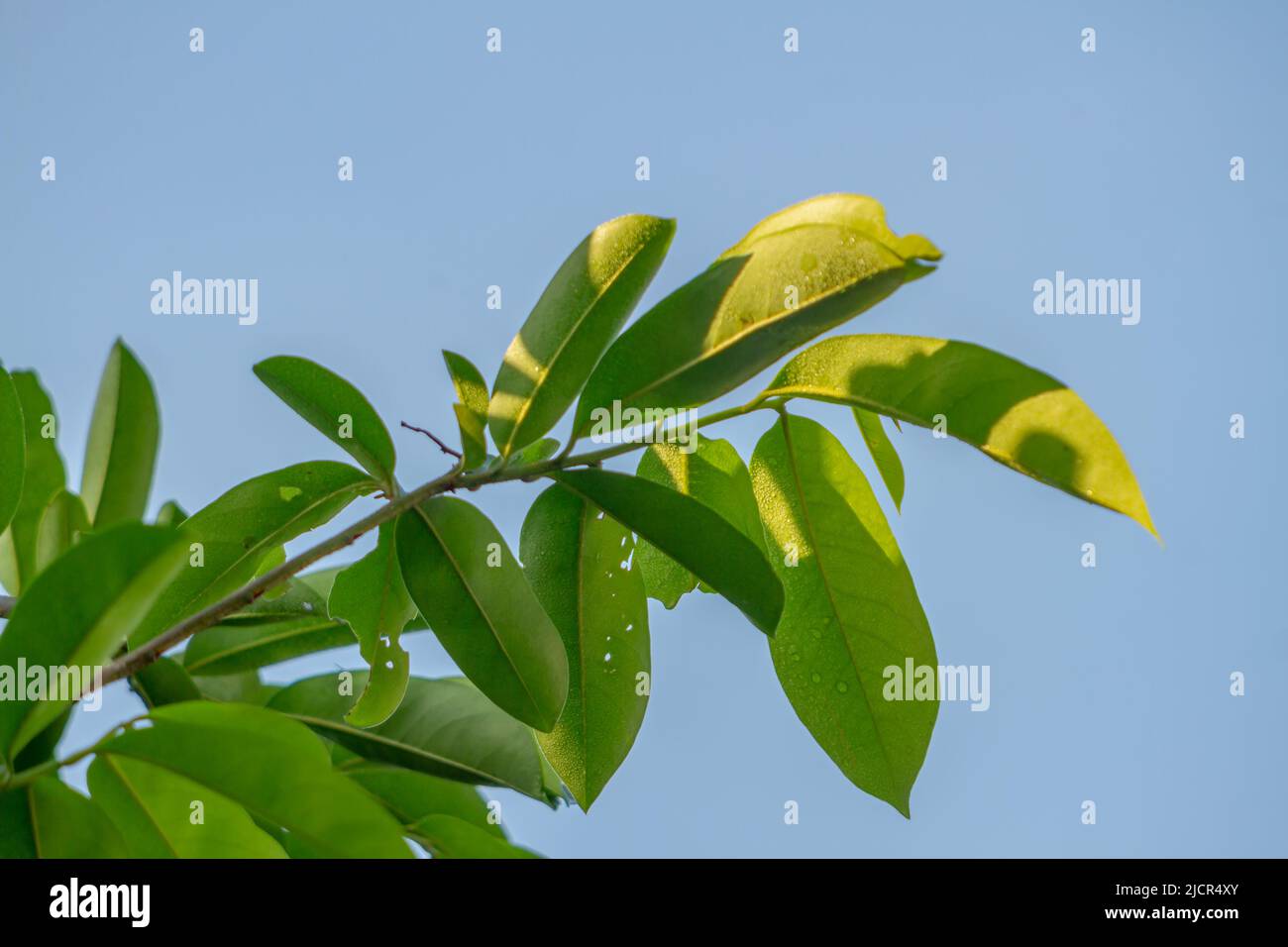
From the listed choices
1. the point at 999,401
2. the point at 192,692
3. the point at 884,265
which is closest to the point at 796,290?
the point at 884,265

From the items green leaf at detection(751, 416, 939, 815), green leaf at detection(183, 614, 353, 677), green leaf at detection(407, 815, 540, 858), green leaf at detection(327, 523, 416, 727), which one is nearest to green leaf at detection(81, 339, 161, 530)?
green leaf at detection(183, 614, 353, 677)

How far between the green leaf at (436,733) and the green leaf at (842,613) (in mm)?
342

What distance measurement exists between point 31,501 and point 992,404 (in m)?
1.09

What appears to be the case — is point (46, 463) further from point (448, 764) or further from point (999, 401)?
point (999, 401)

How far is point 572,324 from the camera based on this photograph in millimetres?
872

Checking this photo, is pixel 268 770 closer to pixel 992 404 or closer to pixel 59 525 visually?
pixel 992 404

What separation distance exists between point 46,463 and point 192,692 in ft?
1.41

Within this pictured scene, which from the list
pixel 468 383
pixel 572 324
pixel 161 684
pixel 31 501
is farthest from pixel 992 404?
pixel 31 501

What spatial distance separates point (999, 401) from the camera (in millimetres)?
774

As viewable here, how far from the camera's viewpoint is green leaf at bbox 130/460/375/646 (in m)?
0.92

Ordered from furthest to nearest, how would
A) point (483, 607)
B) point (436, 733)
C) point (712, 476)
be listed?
point (436, 733) < point (712, 476) < point (483, 607)

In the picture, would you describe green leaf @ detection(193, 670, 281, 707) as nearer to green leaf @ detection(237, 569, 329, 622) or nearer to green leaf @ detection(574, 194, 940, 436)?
green leaf @ detection(237, 569, 329, 622)

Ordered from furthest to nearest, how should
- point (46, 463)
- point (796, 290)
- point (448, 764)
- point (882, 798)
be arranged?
point (46, 463), point (448, 764), point (882, 798), point (796, 290)
